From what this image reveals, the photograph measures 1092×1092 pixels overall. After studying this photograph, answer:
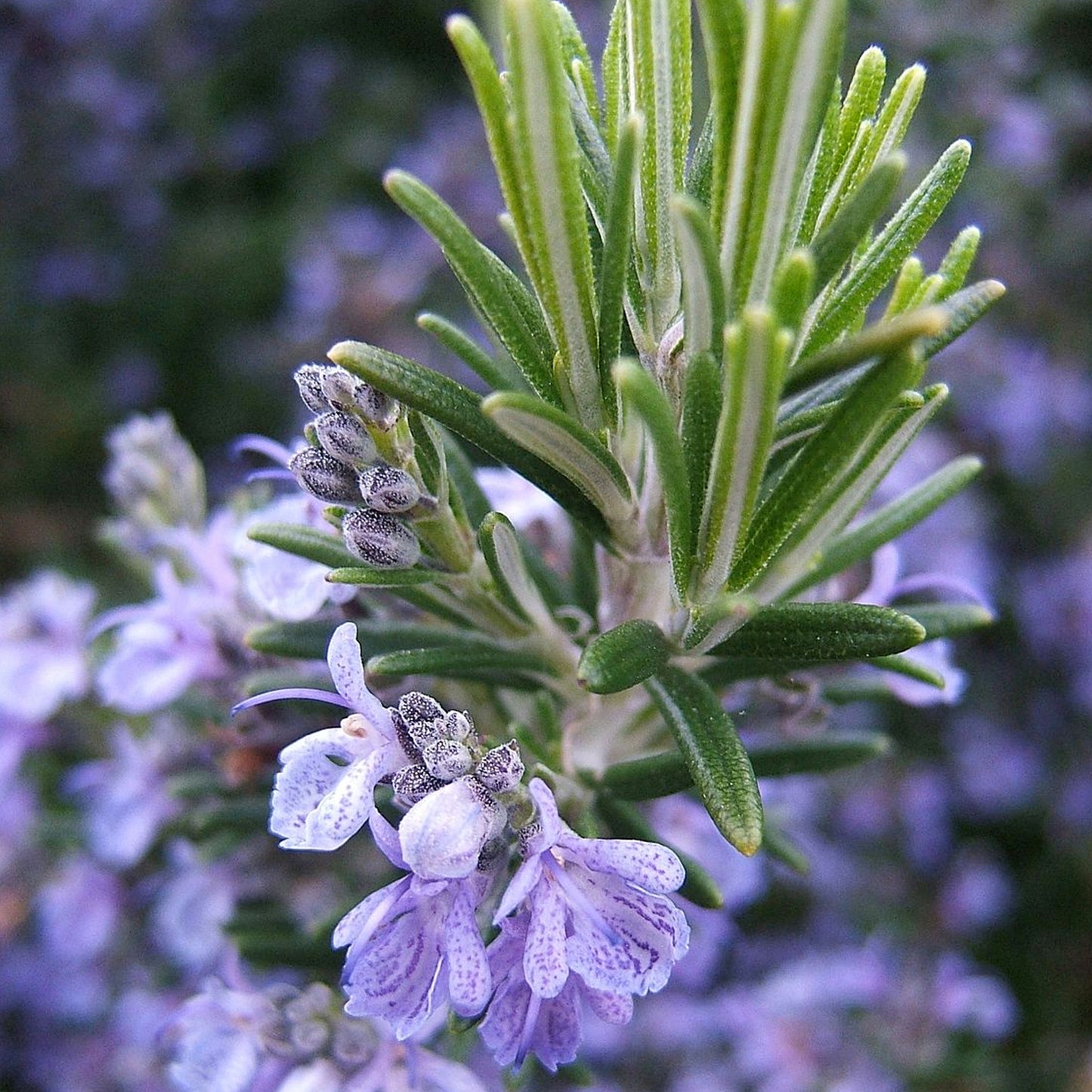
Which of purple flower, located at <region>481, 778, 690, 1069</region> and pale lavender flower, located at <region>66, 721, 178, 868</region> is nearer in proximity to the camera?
purple flower, located at <region>481, 778, 690, 1069</region>

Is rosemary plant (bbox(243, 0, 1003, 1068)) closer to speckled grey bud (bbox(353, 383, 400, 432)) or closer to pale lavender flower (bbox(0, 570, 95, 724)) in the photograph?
speckled grey bud (bbox(353, 383, 400, 432))

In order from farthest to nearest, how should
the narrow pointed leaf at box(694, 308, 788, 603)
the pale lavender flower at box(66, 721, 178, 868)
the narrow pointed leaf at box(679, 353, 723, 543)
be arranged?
the pale lavender flower at box(66, 721, 178, 868), the narrow pointed leaf at box(679, 353, 723, 543), the narrow pointed leaf at box(694, 308, 788, 603)

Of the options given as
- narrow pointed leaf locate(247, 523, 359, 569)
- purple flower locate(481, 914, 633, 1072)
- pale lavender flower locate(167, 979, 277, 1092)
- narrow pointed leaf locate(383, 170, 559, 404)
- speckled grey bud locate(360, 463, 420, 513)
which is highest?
narrow pointed leaf locate(383, 170, 559, 404)

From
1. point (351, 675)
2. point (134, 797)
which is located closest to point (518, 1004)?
point (351, 675)

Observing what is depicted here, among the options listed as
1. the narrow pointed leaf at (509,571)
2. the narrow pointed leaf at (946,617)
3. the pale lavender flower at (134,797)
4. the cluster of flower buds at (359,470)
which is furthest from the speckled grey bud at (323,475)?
the pale lavender flower at (134,797)

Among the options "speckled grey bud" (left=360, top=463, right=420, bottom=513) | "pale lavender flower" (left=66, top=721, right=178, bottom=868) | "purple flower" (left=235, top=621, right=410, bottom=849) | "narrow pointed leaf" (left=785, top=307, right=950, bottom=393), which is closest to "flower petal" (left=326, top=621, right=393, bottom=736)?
"purple flower" (left=235, top=621, right=410, bottom=849)

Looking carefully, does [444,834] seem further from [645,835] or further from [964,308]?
[964,308]

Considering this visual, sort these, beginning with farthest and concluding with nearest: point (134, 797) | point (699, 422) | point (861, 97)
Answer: point (134, 797) → point (861, 97) → point (699, 422)

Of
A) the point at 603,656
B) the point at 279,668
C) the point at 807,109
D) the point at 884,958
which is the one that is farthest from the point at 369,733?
the point at 884,958
